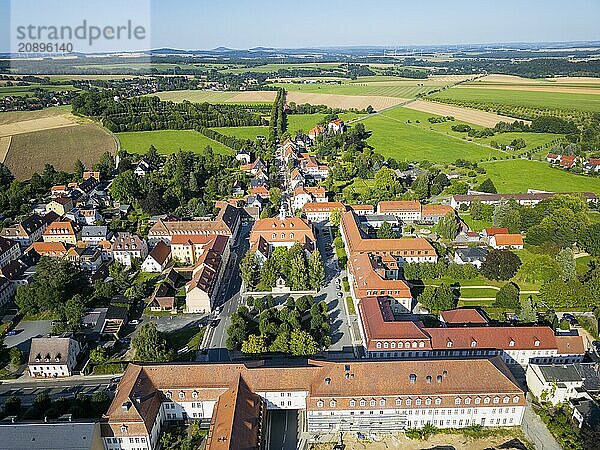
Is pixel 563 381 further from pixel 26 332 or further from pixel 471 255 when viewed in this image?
pixel 26 332

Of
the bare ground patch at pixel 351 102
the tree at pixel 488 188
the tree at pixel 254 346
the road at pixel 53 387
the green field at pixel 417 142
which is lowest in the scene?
the road at pixel 53 387

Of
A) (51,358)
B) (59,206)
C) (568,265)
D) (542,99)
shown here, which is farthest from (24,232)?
(542,99)

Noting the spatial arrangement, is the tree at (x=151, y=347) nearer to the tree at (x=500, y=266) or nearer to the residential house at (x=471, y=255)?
the tree at (x=500, y=266)

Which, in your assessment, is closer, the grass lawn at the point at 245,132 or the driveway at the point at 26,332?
the driveway at the point at 26,332

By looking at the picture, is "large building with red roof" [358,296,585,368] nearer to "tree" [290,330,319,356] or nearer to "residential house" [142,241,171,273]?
"tree" [290,330,319,356]

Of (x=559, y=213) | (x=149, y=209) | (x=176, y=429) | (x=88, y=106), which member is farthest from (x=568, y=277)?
(x=88, y=106)

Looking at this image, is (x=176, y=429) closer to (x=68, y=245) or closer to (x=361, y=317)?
(x=361, y=317)

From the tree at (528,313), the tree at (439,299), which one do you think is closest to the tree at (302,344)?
the tree at (439,299)
